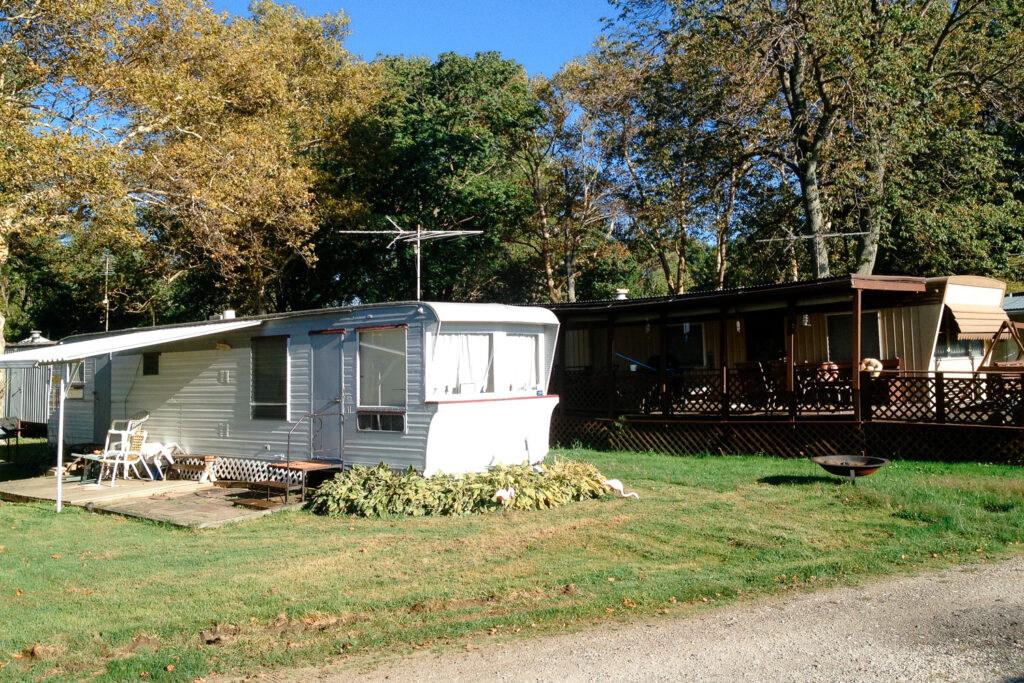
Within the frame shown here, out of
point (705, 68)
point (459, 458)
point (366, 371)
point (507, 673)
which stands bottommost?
point (507, 673)

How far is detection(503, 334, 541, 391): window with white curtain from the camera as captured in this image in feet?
38.4

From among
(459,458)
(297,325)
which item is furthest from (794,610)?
(297,325)

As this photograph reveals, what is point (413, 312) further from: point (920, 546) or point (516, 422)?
point (920, 546)

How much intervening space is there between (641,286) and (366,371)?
2986 cm

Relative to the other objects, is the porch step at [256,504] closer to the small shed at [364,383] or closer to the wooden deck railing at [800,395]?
the small shed at [364,383]

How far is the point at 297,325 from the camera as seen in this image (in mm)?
12148

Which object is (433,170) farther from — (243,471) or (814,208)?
(243,471)

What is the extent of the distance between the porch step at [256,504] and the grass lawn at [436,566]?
0.32m

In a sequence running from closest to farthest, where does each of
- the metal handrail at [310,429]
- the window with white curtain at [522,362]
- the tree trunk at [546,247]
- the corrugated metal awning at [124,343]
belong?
the metal handrail at [310,429] → the corrugated metal awning at [124,343] → the window with white curtain at [522,362] → the tree trunk at [546,247]

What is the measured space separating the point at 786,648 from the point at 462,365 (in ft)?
21.2

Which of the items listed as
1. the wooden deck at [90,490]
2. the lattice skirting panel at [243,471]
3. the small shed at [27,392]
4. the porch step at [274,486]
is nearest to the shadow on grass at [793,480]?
the porch step at [274,486]

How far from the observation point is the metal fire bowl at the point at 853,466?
1052 cm

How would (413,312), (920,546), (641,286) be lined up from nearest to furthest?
1. (920,546)
2. (413,312)
3. (641,286)

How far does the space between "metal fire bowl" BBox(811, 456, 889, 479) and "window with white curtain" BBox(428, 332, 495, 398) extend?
456 cm
